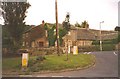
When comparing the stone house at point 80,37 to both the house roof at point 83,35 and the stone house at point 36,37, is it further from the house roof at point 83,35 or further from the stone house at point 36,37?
the stone house at point 36,37

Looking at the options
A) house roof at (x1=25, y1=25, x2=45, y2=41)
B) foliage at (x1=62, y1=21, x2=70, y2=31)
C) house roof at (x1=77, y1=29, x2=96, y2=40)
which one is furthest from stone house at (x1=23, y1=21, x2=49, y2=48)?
house roof at (x1=77, y1=29, x2=96, y2=40)

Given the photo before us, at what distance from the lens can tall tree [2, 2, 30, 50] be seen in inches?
1543

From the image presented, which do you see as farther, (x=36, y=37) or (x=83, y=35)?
(x=83, y=35)

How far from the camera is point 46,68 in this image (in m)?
26.1

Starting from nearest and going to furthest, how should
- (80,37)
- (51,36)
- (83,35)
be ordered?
(51,36)
(80,37)
(83,35)

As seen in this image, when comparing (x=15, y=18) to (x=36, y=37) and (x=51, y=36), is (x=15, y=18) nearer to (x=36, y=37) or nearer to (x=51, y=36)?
(x=51, y=36)

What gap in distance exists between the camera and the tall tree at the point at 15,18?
39.2 m

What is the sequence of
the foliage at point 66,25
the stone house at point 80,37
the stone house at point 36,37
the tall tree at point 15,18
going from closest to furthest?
the tall tree at point 15,18, the stone house at point 36,37, the foliage at point 66,25, the stone house at point 80,37

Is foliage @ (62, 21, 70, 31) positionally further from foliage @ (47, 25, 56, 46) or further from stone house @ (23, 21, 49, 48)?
stone house @ (23, 21, 49, 48)

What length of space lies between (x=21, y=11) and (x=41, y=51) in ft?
25.1

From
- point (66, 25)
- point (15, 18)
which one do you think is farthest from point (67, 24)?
point (15, 18)

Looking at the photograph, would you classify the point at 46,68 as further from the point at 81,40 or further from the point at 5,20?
the point at 81,40

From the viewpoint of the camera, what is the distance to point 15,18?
3941 cm

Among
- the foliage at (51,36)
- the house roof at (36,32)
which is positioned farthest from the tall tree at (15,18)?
the house roof at (36,32)
